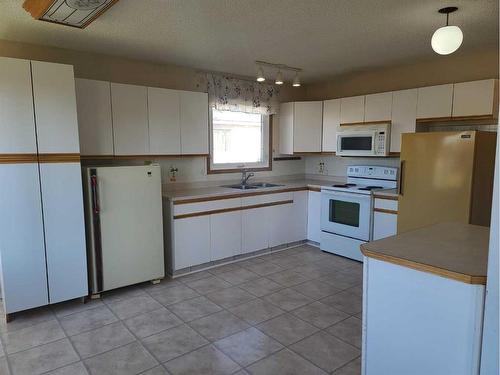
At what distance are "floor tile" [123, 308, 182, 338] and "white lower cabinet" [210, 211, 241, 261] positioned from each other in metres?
1.14

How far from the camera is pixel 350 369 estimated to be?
222 centimetres

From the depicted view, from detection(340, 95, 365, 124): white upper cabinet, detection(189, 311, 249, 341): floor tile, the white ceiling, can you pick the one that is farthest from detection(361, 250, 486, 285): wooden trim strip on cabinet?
detection(340, 95, 365, 124): white upper cabinet

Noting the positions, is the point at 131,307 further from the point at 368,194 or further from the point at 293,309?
the point at 368,194

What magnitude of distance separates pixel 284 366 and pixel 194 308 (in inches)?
42.6

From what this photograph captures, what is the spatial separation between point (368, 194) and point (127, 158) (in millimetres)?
A: 2687

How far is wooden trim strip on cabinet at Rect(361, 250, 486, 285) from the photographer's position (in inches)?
53.5

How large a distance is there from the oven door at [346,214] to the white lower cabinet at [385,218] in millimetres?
77

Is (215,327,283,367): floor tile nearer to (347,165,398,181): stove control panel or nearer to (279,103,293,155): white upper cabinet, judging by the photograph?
(347,165,398,181): stove control panel

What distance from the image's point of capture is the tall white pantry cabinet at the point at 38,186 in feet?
8.71

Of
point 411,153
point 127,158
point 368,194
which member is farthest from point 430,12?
point 127,158

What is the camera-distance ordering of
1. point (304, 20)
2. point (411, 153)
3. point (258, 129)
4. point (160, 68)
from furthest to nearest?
point (258, 129)
point (160, 68)
point (411, 153)
point (304, 20)

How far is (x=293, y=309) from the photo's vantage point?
3.04 m

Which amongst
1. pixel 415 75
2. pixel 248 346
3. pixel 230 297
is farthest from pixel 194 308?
pixel 415 75

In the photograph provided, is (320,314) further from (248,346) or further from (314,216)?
(314,216)
